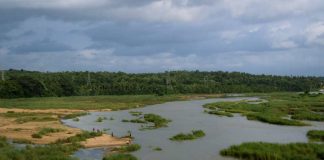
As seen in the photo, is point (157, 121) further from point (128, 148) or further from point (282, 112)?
point (282, 112)

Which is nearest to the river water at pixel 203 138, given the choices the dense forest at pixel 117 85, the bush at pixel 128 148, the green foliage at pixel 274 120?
the bush at pixel 128 148

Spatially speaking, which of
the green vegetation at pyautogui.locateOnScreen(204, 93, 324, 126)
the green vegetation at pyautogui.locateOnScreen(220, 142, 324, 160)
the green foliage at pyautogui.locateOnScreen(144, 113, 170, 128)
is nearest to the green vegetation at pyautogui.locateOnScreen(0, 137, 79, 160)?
the green vegetation at pyautogui.locateOnScreen(220, 142, 324, 160)

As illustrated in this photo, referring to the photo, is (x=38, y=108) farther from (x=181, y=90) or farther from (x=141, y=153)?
(x=181, y=90)

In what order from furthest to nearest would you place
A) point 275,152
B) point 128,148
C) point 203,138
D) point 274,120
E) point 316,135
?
point 274,120 → point 203,138 → point 316,135 → point 128,148 → point 275,152

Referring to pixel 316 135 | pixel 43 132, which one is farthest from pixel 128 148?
pixel 316 135

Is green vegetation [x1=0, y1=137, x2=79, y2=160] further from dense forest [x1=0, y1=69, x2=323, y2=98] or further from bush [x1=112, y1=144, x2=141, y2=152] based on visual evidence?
dense forest [x1=0, y1=69, x2=323, y2=98]
